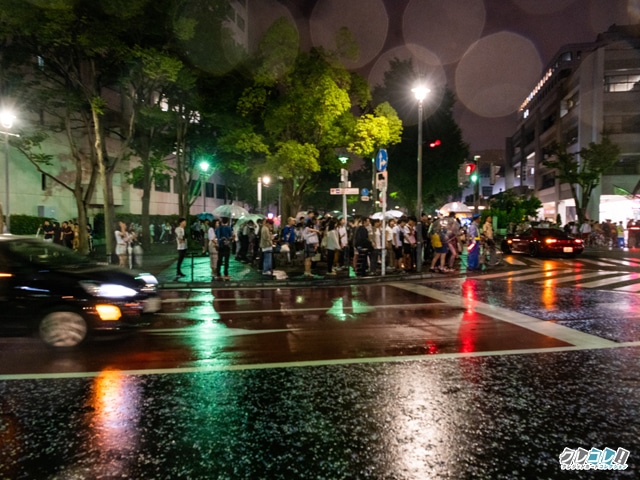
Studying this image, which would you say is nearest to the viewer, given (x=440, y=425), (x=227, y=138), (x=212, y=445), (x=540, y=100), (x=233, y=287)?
(x=212, y=445)

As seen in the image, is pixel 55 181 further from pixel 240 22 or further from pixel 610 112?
pixel 240 22

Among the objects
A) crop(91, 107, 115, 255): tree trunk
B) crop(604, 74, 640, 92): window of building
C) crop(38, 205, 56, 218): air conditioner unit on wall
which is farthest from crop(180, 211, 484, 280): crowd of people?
crop(604, 74, 640, 92): window of building

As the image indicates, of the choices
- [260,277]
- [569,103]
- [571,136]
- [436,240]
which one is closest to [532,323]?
[436,240]

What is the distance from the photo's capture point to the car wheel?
6.78 m

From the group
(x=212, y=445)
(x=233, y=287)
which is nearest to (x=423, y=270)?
(x=233, y=287)

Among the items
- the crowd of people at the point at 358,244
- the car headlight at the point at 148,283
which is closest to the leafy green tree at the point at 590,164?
the crowd of people at the point at 358,244

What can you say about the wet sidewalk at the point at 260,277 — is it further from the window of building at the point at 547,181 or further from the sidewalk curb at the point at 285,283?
the window of building at the point at 547,181

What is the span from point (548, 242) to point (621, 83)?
34.1m

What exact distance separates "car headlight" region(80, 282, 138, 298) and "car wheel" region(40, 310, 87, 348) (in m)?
0.38

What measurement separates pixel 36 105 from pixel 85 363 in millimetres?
20154

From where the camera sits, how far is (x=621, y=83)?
46969 mm

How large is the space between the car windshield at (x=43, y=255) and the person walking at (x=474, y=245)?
12660 millimetres

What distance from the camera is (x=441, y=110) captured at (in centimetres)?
4538

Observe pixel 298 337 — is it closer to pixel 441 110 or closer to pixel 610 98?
pixel 441 110
